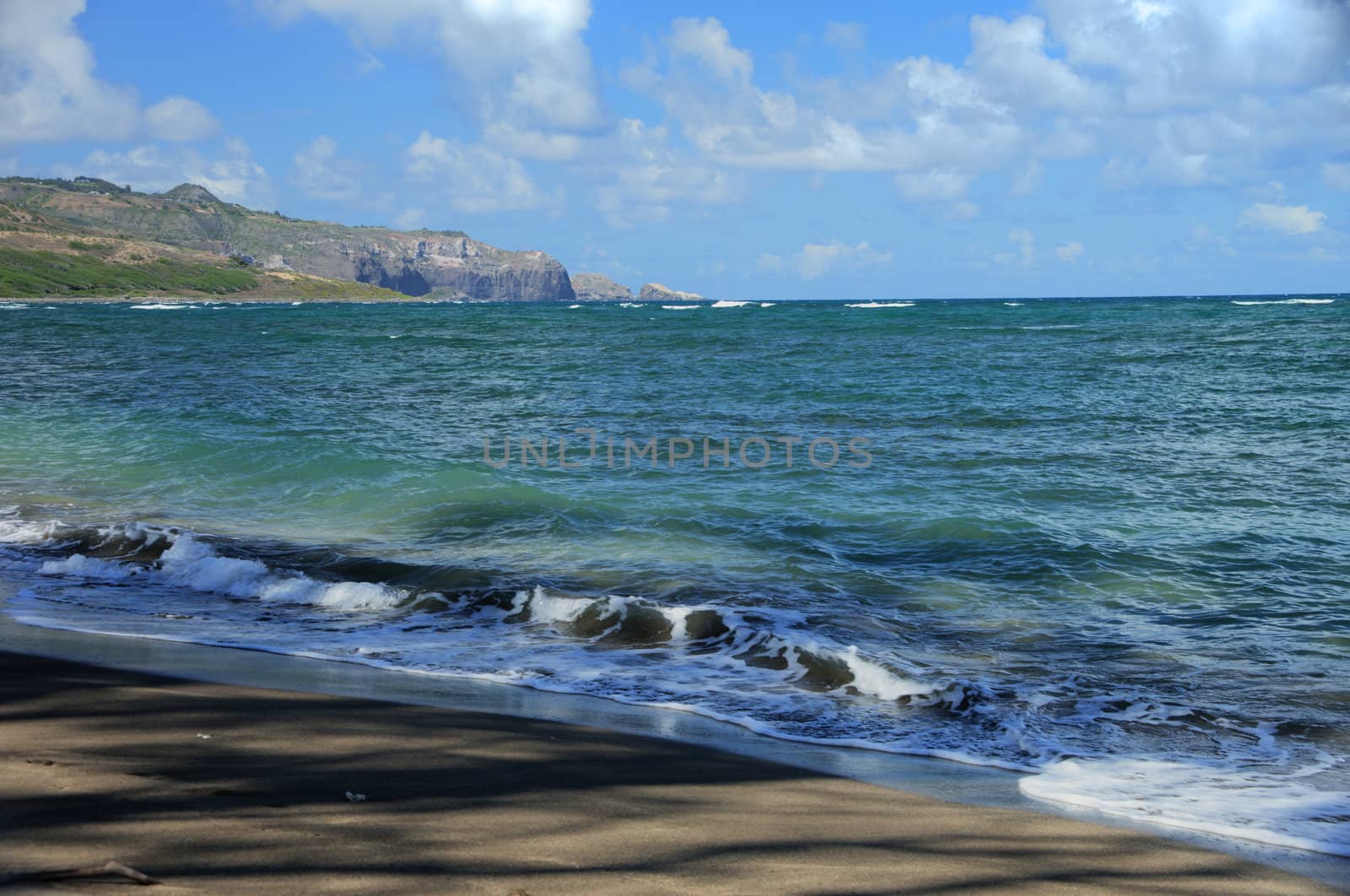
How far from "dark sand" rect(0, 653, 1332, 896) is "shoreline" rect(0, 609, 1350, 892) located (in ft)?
0.13

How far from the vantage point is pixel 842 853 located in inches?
138

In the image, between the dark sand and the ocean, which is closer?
the dark sand

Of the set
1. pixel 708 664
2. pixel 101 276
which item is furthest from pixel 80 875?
pixel 101 276

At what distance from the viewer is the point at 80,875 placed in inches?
107

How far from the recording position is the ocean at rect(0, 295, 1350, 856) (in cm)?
576

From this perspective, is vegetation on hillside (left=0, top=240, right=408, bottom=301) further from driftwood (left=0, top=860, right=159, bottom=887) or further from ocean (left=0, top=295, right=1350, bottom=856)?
driftwood (left=0, top=860, right=159, bottom=887)

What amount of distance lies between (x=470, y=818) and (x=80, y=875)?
121 centimetres

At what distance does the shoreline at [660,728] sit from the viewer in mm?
4020

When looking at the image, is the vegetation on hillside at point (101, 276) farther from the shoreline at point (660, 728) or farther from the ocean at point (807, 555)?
the shoreline at point (660, 728)

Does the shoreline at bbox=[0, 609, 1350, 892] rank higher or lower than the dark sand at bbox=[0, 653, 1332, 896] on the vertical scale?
lower

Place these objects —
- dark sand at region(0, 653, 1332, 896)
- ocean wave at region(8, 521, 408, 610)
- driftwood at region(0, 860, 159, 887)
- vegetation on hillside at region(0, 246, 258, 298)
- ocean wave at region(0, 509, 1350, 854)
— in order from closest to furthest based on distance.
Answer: driftwood at region(0, 860, 159, 887)
dark sand at region(0, 653, 1332, 896)
ocean wave at region(0, 509, 1350, 854)
ocean wave at region(8, 521, 408, 610)
vegetation on hillside at region(0, 246, 258, 298)

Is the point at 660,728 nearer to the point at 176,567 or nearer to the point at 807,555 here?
the point at 807,555

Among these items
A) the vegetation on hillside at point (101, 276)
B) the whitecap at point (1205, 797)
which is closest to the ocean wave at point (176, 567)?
the whitecap at point (1205, 797)

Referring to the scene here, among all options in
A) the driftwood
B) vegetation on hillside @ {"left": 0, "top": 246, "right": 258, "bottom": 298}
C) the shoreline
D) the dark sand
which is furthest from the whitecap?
vegetation on hillside @ {"left": 0, "top": 246, "right": 258, "bottom": 298}
